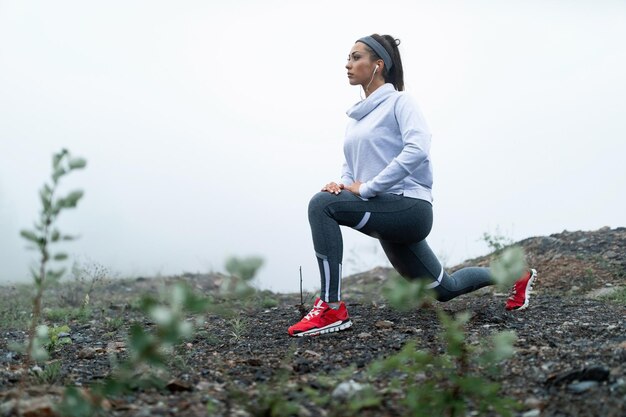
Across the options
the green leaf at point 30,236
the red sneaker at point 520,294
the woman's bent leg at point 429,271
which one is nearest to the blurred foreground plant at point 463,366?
the green leaf at point 30,236

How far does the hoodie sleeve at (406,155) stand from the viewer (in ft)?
16.0

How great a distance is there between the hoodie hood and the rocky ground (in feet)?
5.14

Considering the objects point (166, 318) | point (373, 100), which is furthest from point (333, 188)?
point (166, 318)

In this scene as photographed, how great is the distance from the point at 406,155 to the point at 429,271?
3.76ft

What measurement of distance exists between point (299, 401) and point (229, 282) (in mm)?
1035

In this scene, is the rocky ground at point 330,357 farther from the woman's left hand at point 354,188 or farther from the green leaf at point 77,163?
the woman's left hand at point 354,188

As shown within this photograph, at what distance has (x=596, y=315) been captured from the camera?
5.91 metres

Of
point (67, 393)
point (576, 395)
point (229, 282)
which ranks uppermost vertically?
point (229, 282)

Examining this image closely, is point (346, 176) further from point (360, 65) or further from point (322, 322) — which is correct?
point (322, 322)

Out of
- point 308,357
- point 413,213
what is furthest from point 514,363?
point 413,213

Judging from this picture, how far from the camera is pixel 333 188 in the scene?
16.6 feet

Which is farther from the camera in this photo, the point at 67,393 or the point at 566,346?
the point at 566,346

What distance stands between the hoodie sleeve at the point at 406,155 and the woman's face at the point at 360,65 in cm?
53

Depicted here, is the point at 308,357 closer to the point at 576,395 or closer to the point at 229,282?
the point at 576,395
